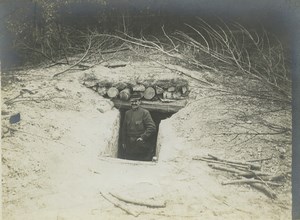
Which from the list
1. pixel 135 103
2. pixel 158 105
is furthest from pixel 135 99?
Result: pixel 158 105

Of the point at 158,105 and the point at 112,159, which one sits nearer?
the point at 112,159

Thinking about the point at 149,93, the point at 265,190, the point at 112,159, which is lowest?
the point at 265,190

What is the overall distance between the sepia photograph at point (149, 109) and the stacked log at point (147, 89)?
0.7 inches

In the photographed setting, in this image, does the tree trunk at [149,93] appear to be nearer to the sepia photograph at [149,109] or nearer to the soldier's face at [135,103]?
the sepia photograph at [149,109]

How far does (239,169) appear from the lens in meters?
5.79

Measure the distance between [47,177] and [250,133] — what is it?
3.00 m

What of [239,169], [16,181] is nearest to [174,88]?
[239,169]

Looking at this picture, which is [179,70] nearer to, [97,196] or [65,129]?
[65,129]

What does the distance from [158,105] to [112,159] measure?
139cm

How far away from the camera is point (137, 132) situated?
7.48 meters

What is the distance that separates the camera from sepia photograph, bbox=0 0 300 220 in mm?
5609

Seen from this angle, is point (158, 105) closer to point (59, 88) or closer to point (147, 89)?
point (147, 89)

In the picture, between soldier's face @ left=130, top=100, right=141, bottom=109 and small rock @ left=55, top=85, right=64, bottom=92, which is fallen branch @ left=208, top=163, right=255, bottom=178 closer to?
soldier's face @ left=130, top=100, right=141, bottom=109

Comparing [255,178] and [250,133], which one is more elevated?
[250,133]
